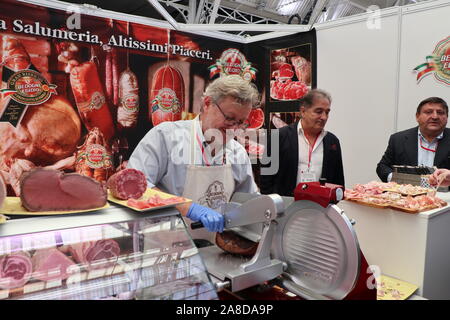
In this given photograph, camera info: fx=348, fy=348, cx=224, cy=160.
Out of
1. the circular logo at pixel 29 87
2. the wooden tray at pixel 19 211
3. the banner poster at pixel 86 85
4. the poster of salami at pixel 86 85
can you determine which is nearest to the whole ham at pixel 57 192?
the wooden tray at pixel 19 211

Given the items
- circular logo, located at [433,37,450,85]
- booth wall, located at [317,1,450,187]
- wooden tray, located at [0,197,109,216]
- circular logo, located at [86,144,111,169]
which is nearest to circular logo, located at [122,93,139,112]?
circular logo, located at [86,144,111,169]

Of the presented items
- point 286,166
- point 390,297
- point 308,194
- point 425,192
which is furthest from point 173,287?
point 286,166

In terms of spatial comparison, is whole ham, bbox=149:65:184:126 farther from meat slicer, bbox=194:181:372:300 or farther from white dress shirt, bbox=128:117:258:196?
meat slicer, bbox=194:181:372:300

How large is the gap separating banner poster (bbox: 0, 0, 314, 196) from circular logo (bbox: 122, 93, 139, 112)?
0.03 ft

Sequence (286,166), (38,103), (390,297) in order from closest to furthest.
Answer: (390,297) < (38,103) < (286,166)

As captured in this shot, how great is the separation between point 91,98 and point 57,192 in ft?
8.24

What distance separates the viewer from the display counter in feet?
6.39

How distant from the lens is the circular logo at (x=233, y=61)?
14.7 feet

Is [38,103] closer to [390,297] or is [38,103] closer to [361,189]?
[361,189]

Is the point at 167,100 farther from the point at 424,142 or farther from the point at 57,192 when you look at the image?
the point at 57,192

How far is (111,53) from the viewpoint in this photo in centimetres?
360

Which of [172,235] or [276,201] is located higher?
[276,201]

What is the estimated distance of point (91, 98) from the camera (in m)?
3.52
